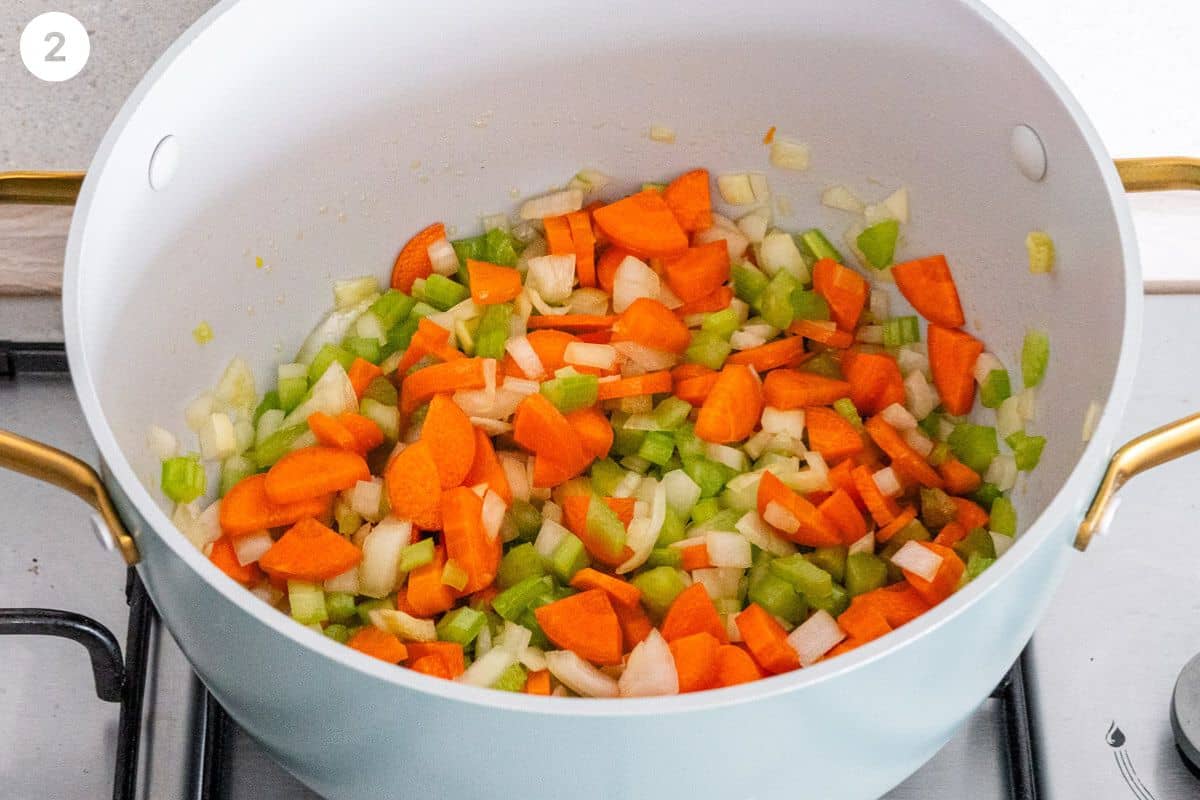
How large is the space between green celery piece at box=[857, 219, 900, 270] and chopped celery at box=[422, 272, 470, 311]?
15.0 inches

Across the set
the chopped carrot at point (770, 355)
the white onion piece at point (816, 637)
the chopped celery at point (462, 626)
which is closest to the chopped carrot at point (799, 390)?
the chopped carrot at point (770, 355)

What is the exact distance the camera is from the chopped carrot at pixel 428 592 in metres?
1.00

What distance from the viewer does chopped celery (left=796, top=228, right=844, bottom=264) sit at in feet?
3.94

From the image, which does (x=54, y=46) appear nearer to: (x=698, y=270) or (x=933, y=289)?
(x=698, y=270)

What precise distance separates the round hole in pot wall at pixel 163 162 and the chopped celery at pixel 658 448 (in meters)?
0.45

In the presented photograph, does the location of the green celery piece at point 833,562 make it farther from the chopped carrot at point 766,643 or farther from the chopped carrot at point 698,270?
the chopped carrot at point 698,270

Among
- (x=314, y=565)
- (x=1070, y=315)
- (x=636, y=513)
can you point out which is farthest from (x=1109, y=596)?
(x=314, y=565)

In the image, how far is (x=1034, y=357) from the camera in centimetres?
105

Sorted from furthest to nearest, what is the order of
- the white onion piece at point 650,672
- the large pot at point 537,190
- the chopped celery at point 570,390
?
the chopped celery at point 570,390, the white onion piece at point 650,672, the large pot at point 537,190

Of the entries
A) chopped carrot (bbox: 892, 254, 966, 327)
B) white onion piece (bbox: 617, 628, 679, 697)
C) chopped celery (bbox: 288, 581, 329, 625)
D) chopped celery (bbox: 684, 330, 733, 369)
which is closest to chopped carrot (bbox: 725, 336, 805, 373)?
chopped celery (bbox: 684, 330, 733, 369)

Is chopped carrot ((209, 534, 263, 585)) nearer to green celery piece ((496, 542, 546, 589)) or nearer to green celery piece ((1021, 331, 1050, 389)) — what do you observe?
green celery piece ((496, 542, 546, 589))

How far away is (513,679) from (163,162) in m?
0.47

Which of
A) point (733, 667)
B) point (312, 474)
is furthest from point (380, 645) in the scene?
point (733, 667)

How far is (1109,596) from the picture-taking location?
108 cm
